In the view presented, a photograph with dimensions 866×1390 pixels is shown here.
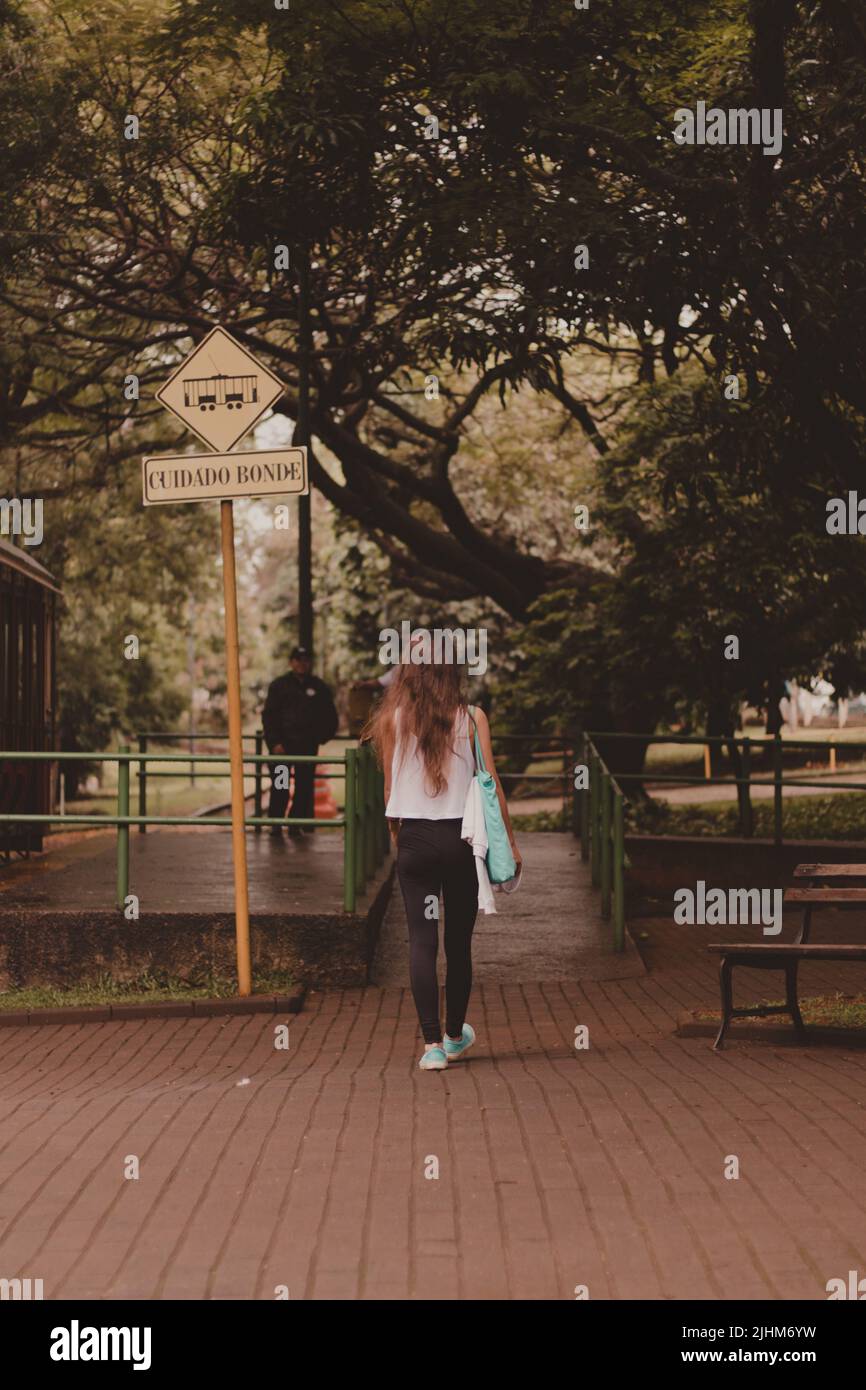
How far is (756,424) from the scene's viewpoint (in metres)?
13.8

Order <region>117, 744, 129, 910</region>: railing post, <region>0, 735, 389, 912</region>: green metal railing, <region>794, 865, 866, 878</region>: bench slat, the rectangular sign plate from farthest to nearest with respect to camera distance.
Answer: <region>117, 744, 129, 910</region>: railing post → <region>0, 735, 389, 912</region>: green metal railing → the rectangular sign plate → <region>794, 865, 866, 878</region>: bench slat

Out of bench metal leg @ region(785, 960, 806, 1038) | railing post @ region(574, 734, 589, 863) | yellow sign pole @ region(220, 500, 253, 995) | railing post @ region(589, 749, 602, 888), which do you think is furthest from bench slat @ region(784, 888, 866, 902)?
railing post @ region(574, 734, 589, 863)

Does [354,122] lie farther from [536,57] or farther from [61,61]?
[61,61]

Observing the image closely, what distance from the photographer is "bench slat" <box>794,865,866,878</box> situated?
8.82m

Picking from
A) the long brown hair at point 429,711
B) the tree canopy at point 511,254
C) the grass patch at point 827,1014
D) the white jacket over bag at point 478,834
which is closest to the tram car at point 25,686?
the tree canopy at point 511,254

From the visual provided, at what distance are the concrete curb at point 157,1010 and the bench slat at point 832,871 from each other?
272cm

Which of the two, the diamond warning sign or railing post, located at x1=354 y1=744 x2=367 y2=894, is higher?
the diamond warning sign

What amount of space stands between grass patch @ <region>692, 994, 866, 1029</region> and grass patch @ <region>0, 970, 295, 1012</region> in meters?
2.38

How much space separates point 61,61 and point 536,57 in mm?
7633

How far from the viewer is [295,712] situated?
17719 millimetres

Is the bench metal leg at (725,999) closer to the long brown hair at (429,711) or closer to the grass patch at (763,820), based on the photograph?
the long brown hair at (429,711)

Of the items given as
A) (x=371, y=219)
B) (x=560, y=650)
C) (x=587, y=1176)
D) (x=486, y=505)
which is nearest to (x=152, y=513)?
(x=486, y=505)

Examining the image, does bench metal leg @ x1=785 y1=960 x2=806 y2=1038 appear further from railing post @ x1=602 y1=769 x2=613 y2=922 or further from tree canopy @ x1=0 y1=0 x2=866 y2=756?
tree canopy @ x1=0 y1=0 x2=866 y2=756

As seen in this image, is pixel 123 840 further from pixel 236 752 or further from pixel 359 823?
pixel 359 823
